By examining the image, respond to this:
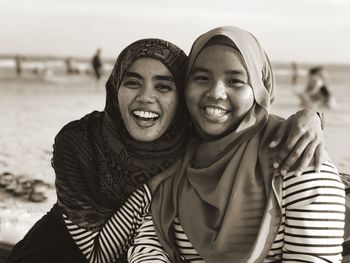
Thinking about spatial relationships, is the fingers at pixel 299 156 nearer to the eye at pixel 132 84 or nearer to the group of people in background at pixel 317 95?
the eye at pixel 132 84

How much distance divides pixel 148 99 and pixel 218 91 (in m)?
0.27

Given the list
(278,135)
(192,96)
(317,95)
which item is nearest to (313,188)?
(278,135)

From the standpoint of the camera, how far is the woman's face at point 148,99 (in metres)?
1.78

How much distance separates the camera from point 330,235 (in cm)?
149

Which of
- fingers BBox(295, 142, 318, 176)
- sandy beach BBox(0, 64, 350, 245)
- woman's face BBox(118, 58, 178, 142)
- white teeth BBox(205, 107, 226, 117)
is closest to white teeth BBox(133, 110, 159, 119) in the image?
woman's face BBox(118, 58, 178, 142)

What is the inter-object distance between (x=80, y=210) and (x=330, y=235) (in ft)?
2.81

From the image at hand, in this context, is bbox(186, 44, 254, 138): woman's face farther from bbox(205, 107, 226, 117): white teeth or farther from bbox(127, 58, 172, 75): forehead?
bbox(127, 58, 172, 75): forehead

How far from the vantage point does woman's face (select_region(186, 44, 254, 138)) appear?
5.32 ft

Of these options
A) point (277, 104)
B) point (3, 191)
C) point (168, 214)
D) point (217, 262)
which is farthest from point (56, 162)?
point (277, 104)

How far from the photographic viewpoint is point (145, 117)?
5.85 feet

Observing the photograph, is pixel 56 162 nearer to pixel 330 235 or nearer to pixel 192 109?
pixel 192 109

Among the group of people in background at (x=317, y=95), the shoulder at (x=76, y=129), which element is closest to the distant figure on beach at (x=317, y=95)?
the group of people in background at (x=317, y=95)

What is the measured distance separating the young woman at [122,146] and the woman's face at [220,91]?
0.15 meters

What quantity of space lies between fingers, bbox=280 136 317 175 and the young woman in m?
0.46
